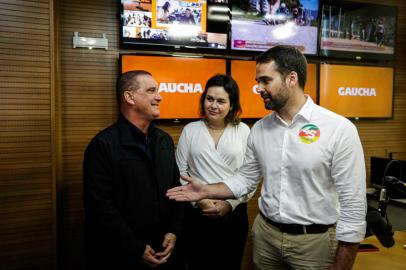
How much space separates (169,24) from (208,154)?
53.7 inches

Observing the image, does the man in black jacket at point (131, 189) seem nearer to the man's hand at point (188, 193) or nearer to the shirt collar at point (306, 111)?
the man's hand at point (188, 193)

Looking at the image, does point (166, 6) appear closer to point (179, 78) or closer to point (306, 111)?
point (179, 78)

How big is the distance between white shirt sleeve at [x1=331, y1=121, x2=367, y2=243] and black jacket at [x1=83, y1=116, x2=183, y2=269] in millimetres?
1044

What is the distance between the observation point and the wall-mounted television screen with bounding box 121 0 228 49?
318 centimetres

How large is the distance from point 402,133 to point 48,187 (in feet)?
13.1

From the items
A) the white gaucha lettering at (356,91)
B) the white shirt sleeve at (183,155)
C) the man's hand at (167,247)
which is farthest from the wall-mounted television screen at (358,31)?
the man's hand at (167,247)

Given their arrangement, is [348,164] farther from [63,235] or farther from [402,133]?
[402,133]

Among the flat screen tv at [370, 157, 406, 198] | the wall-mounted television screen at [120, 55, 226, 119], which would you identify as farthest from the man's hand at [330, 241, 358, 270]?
the flat screen tv at [370, 157, 406, 198]

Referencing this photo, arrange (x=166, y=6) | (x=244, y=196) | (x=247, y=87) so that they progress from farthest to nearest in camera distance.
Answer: (x=247, y=87), (x=166, y=6), (x=244, y=196)

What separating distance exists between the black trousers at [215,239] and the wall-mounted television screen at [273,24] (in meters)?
1.73

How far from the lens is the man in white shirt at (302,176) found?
170 centimetres

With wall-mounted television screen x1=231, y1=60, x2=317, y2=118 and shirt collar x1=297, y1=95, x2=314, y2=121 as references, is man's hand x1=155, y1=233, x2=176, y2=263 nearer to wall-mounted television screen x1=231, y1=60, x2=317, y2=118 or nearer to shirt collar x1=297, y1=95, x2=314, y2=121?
shirt collar x1=297, y1=95, x2=314, y2=121

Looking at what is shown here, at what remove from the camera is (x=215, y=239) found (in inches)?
103

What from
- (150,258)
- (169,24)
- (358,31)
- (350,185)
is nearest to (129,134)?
(150,258)
